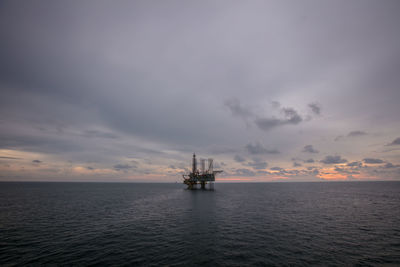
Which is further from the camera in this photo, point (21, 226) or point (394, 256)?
point (21, 226)

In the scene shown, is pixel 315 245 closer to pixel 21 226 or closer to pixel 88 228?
pixel 88 228

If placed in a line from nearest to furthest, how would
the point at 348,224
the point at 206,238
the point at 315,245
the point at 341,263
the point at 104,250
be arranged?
the point at 341,263, the point at 104,250, the point at 315,245, the point at 206,238, the point at 348,224

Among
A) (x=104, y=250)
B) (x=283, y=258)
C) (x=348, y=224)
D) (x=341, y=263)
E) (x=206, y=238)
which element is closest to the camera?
(x=341, y=263)

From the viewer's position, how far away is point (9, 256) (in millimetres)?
18922

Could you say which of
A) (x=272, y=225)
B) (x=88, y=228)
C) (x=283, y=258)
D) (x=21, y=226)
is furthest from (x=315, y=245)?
(x=21, y=226)

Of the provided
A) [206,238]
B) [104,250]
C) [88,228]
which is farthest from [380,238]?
[88,228]

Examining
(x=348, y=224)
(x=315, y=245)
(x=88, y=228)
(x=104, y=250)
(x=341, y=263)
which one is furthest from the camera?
(x=348, y=224)

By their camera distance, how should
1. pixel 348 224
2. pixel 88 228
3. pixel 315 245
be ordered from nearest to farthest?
1. pixel 315 245
2. pixel 88 228
3. pixel 348 224

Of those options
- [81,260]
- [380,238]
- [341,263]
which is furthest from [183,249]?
[380,238]

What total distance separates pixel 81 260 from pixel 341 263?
2598 centimetres

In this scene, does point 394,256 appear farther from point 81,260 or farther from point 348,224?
point 81,260

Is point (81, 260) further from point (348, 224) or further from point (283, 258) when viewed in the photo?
point (348, 224)

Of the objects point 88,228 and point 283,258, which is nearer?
point 283,258

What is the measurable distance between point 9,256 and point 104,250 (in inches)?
369
